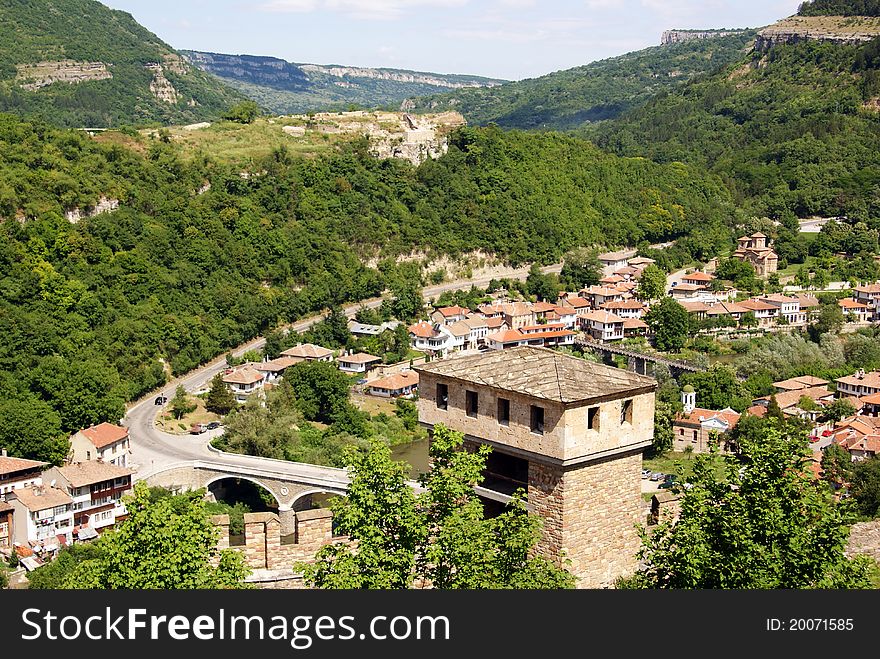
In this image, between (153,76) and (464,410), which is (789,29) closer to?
(153,76)

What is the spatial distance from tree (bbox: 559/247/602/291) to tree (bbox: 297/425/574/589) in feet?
198

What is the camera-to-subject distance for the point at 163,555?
11.1 metres

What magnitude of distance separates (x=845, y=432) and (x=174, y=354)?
26467 millimetres

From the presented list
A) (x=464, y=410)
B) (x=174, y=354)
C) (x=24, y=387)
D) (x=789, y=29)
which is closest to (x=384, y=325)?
(x=174, y=354)

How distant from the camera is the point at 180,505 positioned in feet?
40.1

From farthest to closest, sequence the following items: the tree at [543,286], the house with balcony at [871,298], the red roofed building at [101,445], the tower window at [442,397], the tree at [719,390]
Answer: the tree at [543,286], the house with balcony at [871,298], the tree at [719,390], the red roofed building at [101,445], the tower window at [442,397]

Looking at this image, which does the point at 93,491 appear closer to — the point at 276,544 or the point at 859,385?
the point at 276,544

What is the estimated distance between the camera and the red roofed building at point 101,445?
40062 mm

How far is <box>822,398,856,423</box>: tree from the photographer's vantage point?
45406 millimetres

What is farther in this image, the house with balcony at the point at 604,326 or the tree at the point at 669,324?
the house with balcony at the point at 604,326

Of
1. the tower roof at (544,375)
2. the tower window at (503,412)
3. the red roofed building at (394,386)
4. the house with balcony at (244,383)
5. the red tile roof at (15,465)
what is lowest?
the red roofed building at (394,386)

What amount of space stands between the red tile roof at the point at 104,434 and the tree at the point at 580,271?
116 feet

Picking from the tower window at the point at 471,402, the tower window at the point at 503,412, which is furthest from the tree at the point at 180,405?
the tower window at the point at 503,412

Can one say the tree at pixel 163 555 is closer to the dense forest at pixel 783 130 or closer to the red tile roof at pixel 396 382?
the red tile roof at pixel 396 382
